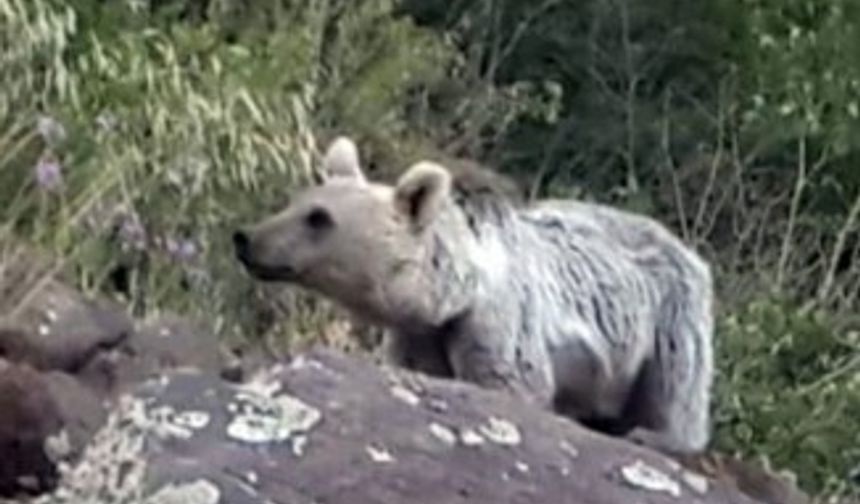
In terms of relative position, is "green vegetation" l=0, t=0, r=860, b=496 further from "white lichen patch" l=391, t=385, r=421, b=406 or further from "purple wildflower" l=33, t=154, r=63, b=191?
"white lichen patch" l=391, t=385, r=421, b=406

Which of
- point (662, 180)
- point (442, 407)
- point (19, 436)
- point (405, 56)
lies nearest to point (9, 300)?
point (19, 436)

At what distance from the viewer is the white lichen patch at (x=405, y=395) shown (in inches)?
300

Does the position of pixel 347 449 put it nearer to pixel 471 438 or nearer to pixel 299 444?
pixel 299 444

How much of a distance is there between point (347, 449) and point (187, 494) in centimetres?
44

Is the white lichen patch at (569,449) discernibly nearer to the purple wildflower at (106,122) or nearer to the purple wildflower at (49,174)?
the purple wildflower at (49,174)

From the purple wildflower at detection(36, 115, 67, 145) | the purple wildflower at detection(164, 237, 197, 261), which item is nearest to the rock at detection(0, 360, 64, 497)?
the purple wildflower at detection(36, 115, 67, 145)

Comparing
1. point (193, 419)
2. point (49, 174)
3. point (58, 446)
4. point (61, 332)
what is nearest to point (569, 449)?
point (193, 419)

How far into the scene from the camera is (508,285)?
10.4 metres

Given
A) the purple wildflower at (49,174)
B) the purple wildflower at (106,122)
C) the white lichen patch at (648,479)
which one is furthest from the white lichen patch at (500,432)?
the purple wildflower at (106,122)

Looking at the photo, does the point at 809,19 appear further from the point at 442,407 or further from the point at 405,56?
the point at 442,407

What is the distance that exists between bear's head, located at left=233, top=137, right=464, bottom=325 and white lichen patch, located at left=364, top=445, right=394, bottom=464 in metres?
2.89

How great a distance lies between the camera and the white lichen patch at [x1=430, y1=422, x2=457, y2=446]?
24.7ft

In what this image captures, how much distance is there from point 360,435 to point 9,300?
3815 mm

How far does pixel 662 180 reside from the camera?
65.5ft
